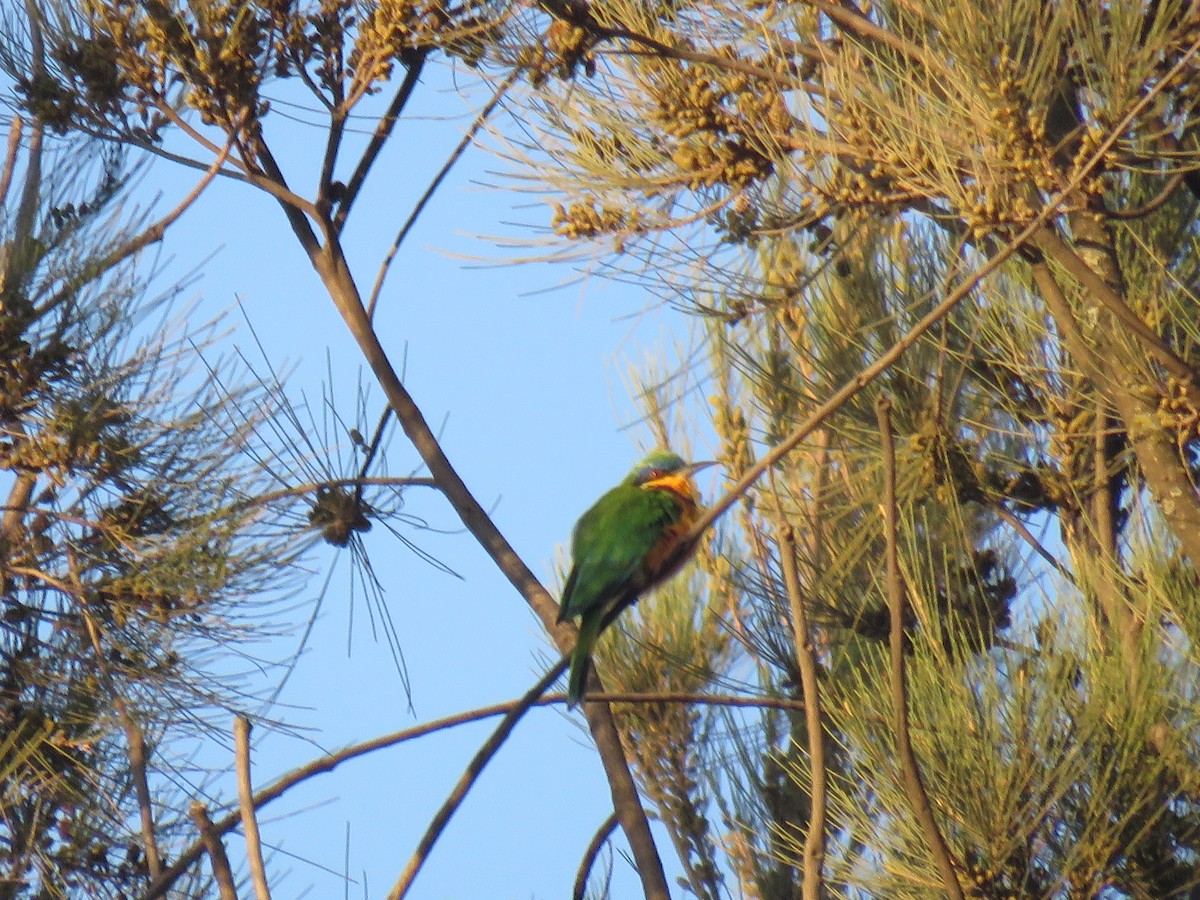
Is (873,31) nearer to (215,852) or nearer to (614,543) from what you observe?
(614,543)

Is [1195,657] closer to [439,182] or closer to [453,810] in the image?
[453,810]

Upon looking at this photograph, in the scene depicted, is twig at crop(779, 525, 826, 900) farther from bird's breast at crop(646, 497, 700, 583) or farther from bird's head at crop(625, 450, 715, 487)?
bird's head at crop(625, 450, 715, 487)

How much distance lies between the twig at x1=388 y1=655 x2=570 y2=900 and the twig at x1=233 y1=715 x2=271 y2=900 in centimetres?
22

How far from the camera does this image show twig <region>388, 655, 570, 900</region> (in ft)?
4.91

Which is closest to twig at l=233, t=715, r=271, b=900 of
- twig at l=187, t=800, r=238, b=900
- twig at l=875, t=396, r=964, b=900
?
twig at l=187, t=800, r=238, b=900

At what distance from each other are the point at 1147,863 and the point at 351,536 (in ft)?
4.45

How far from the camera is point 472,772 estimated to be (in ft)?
5.16

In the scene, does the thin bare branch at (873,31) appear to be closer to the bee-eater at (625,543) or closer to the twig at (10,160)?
the bee-eater at (625,543)

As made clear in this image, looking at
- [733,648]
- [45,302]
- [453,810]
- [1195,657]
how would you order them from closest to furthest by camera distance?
[453,810] → [1195,657] → [45,302] → [733,648]

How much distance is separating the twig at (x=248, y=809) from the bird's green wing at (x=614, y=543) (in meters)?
1.24

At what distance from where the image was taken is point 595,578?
2.63 metres

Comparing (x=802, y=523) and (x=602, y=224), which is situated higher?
(x=602, y=224)

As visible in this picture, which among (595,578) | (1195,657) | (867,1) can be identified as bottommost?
(1195,657)

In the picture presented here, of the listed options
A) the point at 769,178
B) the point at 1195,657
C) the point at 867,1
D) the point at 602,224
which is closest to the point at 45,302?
the point at 602,224
